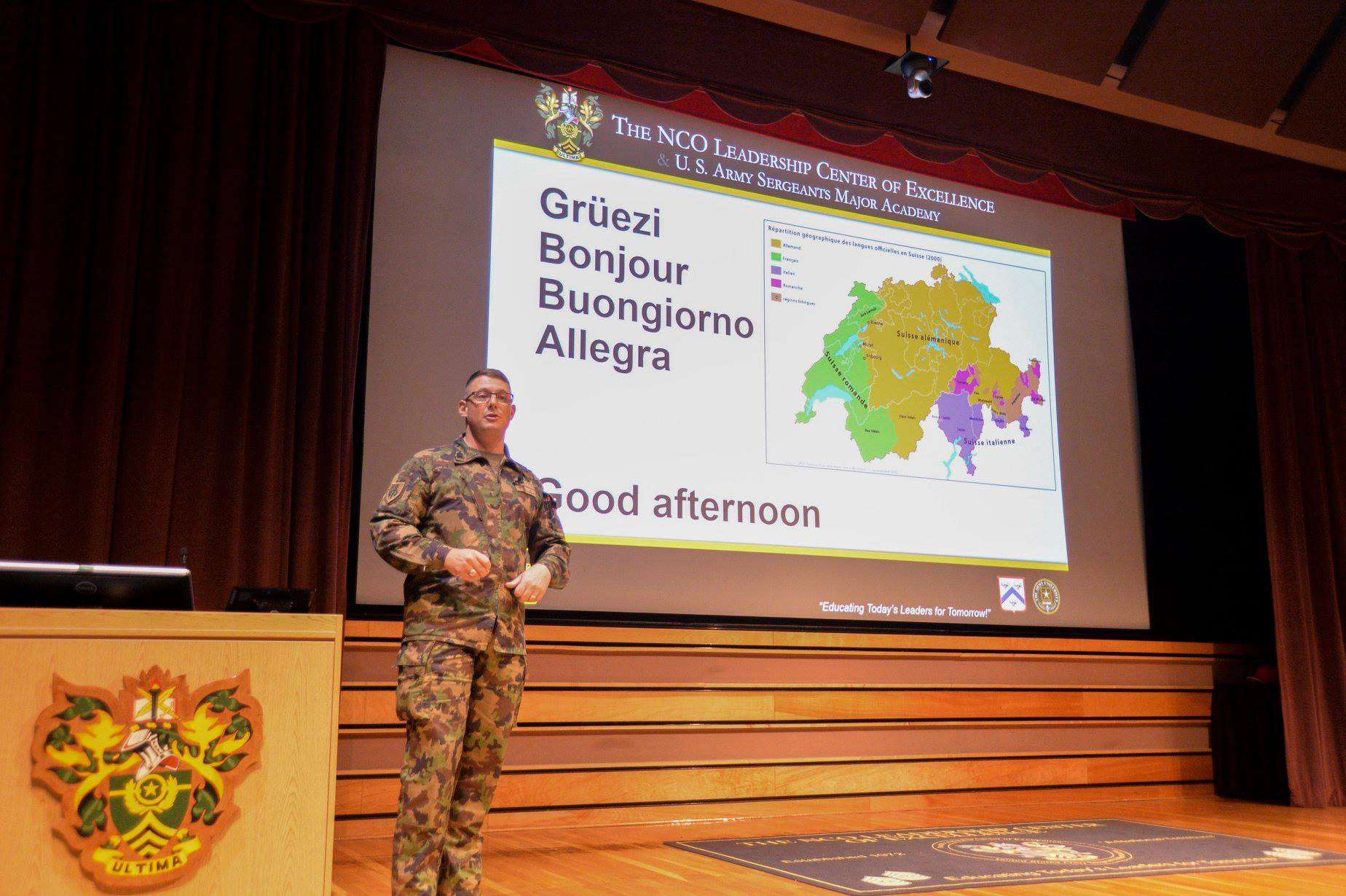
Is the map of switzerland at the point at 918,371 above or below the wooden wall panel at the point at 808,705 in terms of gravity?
above

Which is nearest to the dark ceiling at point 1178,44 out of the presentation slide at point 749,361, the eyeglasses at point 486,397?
the presentation slide at point 749,361

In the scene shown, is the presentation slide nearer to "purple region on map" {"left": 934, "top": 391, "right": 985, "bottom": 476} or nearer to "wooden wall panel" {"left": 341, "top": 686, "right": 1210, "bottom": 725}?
"purple region on map" {"left": 934, "top": 391, "right": 985, "bottom": 476}

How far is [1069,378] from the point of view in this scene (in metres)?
5.56

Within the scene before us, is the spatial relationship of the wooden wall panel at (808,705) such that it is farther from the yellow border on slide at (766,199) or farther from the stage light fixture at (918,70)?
the stage light fixture at (918,70)

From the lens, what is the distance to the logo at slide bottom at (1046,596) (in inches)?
207

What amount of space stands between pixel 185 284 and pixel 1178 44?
4687 millimetres

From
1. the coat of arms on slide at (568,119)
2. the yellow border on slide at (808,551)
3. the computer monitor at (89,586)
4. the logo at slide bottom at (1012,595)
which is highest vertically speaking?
the coat of arms on slide at (568,119)

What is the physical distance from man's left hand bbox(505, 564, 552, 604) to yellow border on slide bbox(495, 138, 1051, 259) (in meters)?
2.53

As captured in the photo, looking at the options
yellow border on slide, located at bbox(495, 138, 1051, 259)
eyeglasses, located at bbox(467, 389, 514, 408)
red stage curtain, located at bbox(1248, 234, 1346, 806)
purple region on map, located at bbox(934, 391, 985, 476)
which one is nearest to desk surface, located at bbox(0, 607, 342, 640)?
eyeglasses, located at bbox(467, 389, 514, 408)

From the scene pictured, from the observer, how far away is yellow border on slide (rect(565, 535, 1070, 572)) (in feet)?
14.5

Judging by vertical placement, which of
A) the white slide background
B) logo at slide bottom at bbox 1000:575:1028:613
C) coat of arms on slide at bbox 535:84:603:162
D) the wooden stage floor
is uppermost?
coat of arms on slide at bbox 535:84:603:162

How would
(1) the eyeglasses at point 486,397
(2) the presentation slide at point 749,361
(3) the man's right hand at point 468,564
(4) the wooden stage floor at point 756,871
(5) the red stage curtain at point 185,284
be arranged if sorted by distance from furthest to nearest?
(2) the presentation slide at point 749,361 < (5) the red stage curtain at point 185,284 < (4) the wooden stage floor at point 756,871 < (1) the eyeglasses at point 486,397 < (3) the man's right hand at point 468,564

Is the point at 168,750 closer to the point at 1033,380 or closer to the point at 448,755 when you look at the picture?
the point at 448,755

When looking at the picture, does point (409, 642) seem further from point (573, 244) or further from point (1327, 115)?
point (1327, 115)
